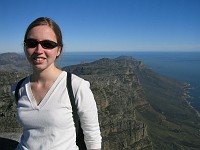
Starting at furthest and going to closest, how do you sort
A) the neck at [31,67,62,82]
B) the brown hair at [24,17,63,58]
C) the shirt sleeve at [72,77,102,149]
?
the neck at [31,67,62,82]
the brown hair at [24,17,63,58]
the shirt sleeve at [72,77,102,149]

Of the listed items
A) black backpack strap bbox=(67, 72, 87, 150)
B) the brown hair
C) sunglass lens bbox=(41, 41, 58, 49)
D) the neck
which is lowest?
black backpack strap bbox=(67, 72, 87, 150)

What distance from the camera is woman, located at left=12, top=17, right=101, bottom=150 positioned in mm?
3482

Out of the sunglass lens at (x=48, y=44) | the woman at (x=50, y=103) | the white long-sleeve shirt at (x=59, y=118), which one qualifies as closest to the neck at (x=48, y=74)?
the woman at (x=50, y=103)

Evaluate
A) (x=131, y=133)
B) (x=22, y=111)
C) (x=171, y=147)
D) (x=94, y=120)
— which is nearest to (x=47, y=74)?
(x=22, y=111)

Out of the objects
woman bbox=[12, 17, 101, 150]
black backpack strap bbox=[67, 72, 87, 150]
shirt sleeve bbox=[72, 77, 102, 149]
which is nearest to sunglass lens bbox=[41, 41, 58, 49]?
woman bbox=[12, 17, 101, 150]

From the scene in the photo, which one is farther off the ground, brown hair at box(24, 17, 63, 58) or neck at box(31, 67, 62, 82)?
brown hair at box(24, 17, 63, 58)

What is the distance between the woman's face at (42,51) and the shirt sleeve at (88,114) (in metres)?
0.57

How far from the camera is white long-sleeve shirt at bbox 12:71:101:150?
346 cm

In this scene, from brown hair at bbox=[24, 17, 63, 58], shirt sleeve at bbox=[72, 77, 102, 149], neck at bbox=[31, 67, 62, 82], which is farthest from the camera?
neck at bbox=[31, 67, 62, 82]

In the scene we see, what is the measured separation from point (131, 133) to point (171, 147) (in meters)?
49.6

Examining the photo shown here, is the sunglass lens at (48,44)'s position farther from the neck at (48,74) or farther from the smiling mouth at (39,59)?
the neck at (48,74)

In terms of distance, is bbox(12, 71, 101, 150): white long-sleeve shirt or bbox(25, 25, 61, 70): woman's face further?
bbox(25, 25, 61, 70): woman's face

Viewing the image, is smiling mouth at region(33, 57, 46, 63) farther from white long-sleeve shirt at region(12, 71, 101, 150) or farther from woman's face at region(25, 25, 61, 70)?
white long-sleeve shirt at region(12, 71, 101, 150)

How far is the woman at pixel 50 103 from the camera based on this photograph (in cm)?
348
